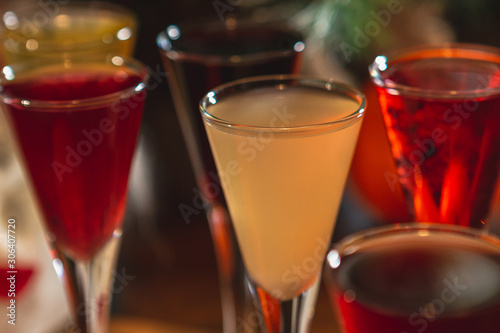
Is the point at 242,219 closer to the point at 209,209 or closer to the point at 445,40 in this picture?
the point at 209,209

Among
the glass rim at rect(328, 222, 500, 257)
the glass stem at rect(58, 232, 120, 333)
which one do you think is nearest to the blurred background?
the glass stem at rect(58, 232, 120, 333)

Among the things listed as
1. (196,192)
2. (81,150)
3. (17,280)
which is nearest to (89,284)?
(81,150)

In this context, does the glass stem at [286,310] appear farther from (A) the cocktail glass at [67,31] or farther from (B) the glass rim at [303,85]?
(A) the cocktail glass at [67,31]

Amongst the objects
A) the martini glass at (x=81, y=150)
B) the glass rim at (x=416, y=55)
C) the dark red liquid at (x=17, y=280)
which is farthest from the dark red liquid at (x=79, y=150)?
the dark red liquid at (x=17, y=280)

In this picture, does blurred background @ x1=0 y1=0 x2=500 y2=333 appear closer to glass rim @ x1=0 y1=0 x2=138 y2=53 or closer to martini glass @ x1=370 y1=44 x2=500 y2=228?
glass rim @ x1=0 y1=0 x2=138 y2=53

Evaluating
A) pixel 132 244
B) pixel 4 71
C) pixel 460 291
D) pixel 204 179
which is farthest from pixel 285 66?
pixel 132 244
